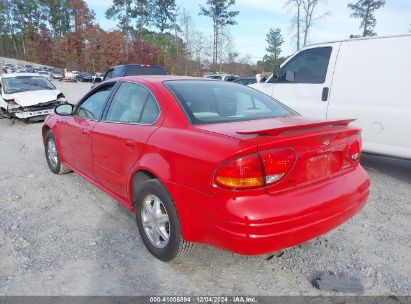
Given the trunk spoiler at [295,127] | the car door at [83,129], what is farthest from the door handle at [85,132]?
the trunk spoiler at [295,127]

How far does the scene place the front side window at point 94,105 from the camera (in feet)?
12.9

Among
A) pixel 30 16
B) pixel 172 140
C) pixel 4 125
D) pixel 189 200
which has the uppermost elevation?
pixel 30 16

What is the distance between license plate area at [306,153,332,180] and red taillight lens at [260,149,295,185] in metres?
0.21

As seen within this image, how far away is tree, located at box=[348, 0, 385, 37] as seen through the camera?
46.3m

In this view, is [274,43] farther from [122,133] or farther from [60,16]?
[122,133]

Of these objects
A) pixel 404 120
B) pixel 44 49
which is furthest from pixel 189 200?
pixel 44 49

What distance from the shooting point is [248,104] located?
11.2 feet

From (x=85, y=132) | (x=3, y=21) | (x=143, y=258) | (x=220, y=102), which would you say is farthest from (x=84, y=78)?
(x=3, y=21)

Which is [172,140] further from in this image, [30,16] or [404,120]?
[30,16]

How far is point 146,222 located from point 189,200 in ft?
2.45

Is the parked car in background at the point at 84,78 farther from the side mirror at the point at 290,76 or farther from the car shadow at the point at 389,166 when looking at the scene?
the car shadow at the point at 389,166

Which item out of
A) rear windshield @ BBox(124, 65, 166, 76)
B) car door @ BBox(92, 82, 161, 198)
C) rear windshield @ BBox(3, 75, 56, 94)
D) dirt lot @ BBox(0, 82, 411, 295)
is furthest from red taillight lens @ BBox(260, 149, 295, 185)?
rear windshield @ BBox(3, 75, 56, 94)

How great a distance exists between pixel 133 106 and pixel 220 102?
0.86 metres

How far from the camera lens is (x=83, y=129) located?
4074mm
